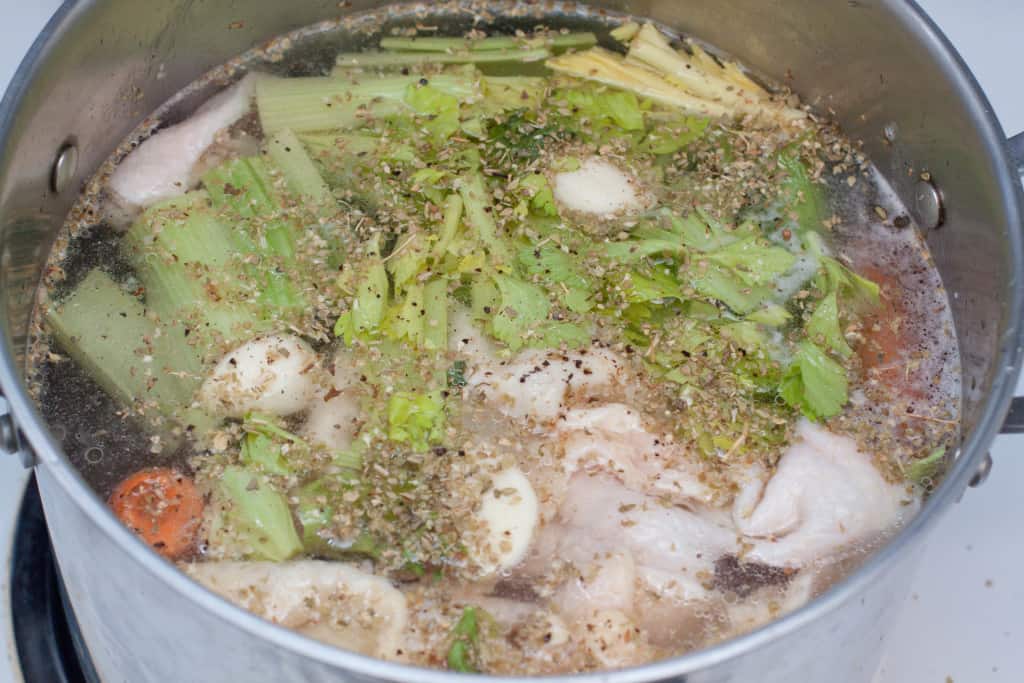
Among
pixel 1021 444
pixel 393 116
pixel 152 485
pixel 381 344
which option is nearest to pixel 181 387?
pixel 152 485

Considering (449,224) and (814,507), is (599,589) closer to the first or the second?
(814,507)

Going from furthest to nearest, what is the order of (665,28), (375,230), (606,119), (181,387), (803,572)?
1. (665,28)
2. (606,119)
3. (375,230)
4. (181,387)
5. (803,572)

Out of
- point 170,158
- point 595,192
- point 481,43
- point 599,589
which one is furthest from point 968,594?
point 170,158

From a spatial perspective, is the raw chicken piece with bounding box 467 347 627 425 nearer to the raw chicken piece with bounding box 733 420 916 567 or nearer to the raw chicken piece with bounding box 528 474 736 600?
the raw chicken piece with bounding box 528 474 736 600

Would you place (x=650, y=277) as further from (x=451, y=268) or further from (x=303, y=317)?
(x=303, y=317)

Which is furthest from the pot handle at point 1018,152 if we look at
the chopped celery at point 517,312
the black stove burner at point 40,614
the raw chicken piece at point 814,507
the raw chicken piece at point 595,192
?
the black stove burner at point 40,614

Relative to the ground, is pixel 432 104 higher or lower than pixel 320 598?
higher
